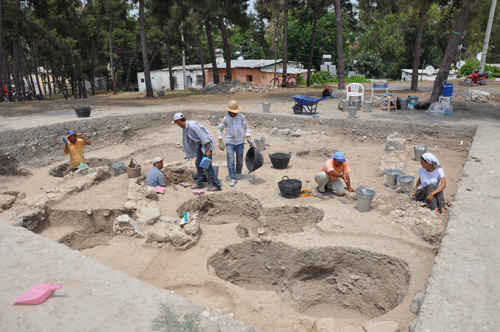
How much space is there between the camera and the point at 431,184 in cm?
528

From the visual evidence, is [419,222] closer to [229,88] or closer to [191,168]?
[191,168]

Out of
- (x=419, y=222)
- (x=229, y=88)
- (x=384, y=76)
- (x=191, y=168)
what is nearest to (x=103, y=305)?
(x=419, y=222)

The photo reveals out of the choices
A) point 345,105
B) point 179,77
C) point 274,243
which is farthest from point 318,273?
point 179,77

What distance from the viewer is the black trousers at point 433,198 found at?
518 centimetres

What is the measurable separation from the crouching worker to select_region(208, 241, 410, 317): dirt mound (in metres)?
1.49

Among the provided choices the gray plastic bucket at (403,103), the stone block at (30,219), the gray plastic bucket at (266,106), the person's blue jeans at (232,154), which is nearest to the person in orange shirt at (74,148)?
the stone block at (30,219)

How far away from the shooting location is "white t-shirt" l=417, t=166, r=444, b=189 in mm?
5273

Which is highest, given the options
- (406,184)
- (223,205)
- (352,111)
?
(352,111)

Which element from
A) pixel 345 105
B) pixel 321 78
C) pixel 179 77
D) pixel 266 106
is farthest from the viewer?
pixel 179 77

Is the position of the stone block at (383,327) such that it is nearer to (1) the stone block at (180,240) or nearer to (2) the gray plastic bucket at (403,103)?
(1) the stone block at (180,240)

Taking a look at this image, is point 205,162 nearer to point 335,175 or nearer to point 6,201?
point 335,175

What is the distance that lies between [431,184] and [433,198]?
227mm

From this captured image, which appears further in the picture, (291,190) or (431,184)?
(291,190)

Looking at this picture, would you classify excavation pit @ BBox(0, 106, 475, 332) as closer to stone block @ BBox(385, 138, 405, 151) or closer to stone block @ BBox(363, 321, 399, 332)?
stone block @ BBox(363, 321, 399, 332)
